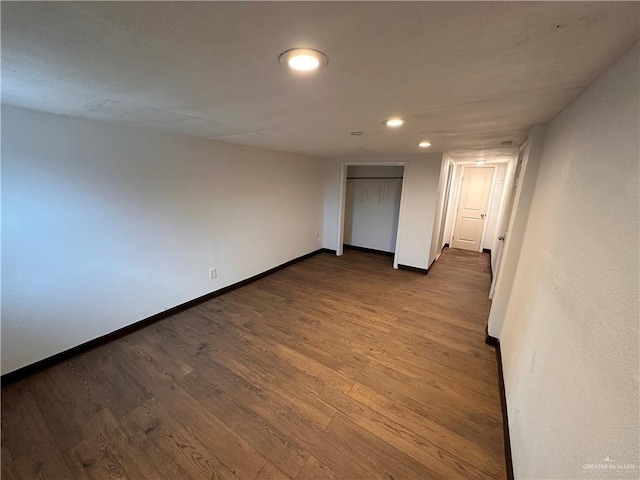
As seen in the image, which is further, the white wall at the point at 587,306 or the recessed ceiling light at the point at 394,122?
the recessed ceiling light at the point at 394,122

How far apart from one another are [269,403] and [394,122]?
7.59 feet

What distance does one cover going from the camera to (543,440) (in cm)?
104

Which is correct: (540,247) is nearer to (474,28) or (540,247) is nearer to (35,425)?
(474,28)

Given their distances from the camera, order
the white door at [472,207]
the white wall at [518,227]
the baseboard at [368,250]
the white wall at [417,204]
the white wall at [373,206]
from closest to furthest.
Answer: the white wall at [518,227] → the white wall at [417,204] → the white wall at [373,206] → the baseboard at [368,250] → the white door at [472,207]

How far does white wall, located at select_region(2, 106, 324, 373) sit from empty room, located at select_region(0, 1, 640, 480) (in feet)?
0.05

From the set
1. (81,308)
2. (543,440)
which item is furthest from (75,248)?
(543,440)

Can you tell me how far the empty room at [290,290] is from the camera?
0.76m

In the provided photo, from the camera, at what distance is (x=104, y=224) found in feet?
7.15

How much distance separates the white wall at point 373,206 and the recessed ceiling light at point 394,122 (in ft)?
10.6

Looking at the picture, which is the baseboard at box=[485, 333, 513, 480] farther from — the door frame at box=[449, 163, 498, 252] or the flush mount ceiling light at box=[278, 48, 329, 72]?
the door frame at box=[449, 163, 498, 252]

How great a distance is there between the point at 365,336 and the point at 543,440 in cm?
159

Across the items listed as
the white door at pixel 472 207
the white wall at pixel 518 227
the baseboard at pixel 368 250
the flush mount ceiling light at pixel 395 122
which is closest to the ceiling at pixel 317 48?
the flush mount ceiling light at pixel 395 122

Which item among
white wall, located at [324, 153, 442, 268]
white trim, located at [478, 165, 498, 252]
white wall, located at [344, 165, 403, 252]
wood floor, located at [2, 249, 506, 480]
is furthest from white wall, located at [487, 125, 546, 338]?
white trim, located at [478, 165, 498, 252]

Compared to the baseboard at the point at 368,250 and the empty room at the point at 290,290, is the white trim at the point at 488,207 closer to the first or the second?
the baseboard at the point at 368,250
